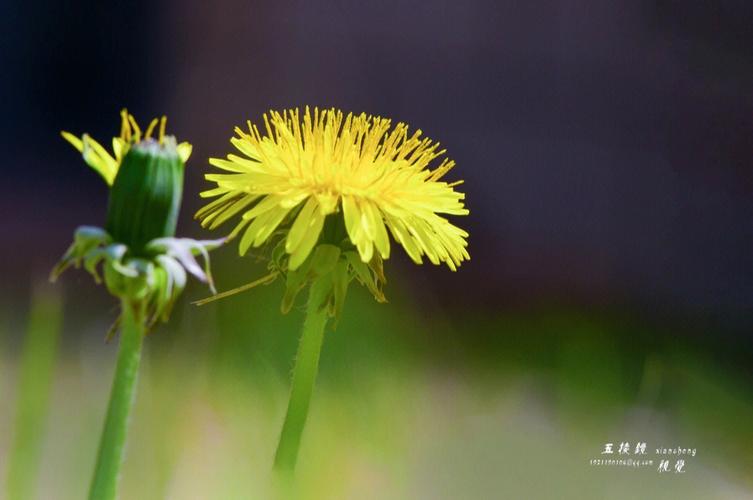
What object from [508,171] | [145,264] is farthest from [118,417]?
[508,171]

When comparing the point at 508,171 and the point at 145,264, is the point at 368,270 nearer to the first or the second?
Answer: the point at 145,264

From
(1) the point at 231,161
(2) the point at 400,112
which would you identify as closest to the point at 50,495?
(1) the point at 231,161

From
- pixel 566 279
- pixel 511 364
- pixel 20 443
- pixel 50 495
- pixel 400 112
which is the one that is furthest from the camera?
pixel 566 279

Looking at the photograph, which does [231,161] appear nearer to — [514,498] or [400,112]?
[514,498]

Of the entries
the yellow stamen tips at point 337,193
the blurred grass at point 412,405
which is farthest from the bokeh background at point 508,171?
the yellow stamen tips at point 337,193

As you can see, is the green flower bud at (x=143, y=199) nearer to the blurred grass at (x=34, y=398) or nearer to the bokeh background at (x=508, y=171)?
the blurred grass at (x=34, y=398)
